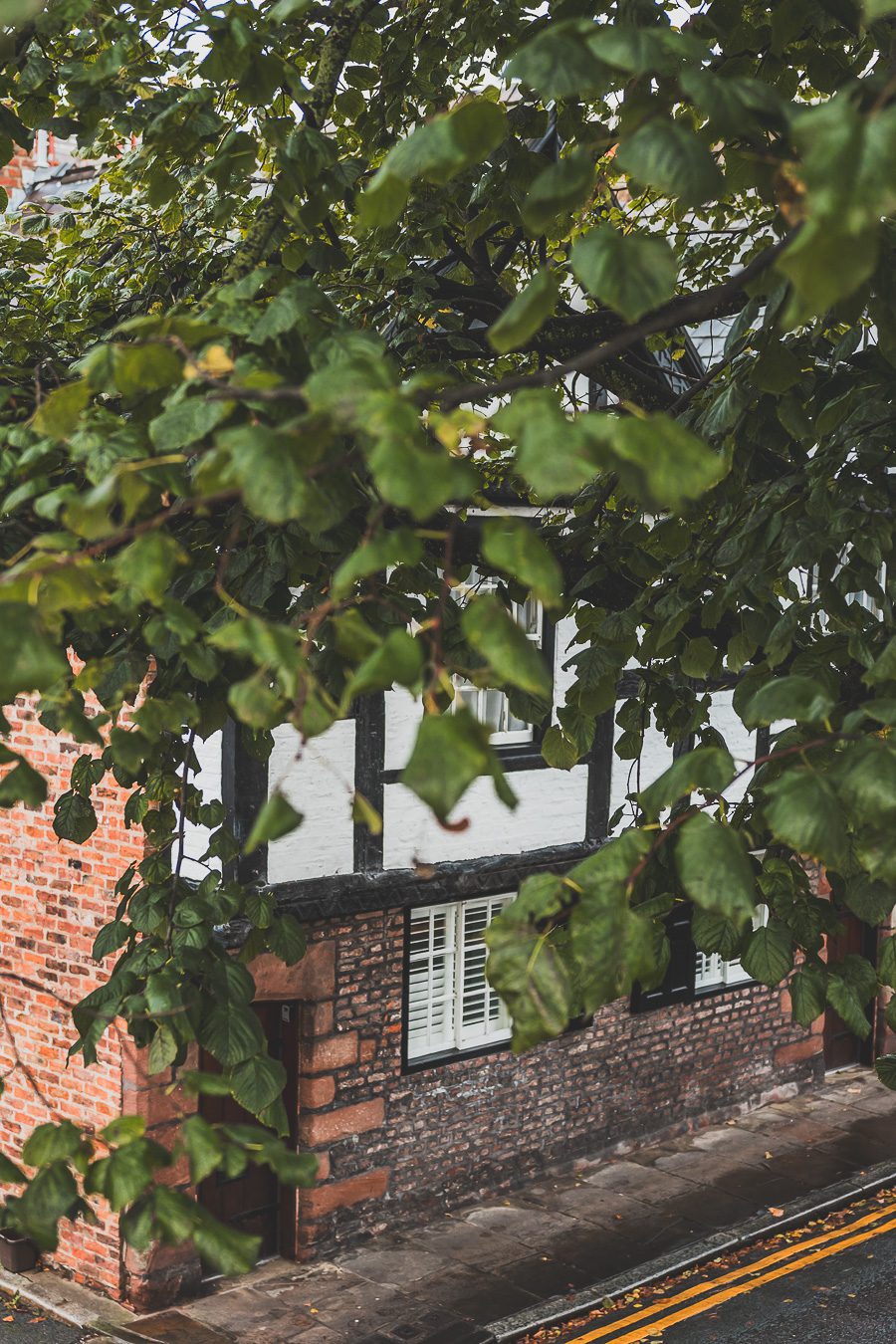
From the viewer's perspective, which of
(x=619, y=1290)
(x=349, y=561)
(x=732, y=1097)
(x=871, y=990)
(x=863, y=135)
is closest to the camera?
(x=863, y=135)

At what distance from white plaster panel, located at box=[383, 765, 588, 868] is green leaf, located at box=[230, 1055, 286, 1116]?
21.3ft

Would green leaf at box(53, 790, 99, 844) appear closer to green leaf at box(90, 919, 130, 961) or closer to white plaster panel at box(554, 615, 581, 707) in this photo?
green leaf at box(90, 919, 130, 961)

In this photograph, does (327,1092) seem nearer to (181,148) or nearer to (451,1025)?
(451,1025)

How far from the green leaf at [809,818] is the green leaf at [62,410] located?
59.5 inches

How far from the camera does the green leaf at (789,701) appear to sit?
9.37 ft

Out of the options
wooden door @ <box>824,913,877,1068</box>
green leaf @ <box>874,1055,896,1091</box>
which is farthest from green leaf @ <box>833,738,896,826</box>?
wooden door @ <box>824,913,877,1068</box>

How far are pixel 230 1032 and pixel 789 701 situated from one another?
1.66 m

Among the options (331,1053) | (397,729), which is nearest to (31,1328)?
(331,1053)

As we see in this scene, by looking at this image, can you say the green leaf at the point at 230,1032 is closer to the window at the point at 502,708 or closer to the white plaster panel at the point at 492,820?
the white plaster panel at the point at 492,820

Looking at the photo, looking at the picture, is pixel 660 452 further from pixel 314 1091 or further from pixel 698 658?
pixel 314 1091

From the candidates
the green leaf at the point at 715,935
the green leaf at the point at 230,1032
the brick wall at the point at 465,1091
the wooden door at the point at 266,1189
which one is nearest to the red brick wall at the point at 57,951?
the wooden door at the point at 266,1189

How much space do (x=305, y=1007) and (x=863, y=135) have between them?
906 centimetres

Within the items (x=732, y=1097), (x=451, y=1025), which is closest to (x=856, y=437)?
(x=451, y=1025)

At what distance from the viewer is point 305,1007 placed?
33.4ft
